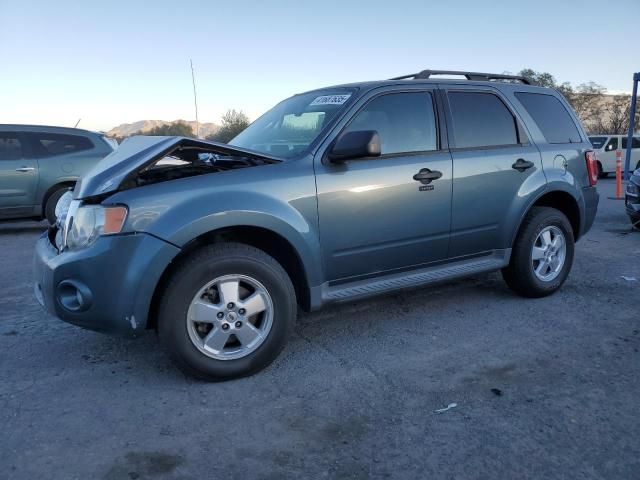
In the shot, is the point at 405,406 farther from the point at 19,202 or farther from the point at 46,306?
the point at 19,202

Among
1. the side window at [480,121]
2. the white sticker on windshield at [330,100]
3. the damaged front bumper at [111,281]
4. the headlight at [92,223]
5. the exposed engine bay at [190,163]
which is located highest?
the white sticker on windshield at [330,100]

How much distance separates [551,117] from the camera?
4.86 metres

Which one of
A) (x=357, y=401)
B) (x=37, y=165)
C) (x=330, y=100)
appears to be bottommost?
(x=357, y=401)

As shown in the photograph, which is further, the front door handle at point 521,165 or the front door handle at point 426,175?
the front door handle at point 521,165

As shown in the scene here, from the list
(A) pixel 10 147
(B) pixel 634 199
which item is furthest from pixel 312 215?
(A) pixel 10 147

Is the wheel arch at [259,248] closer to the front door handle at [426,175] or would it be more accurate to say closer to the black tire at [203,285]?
the black tire at [203,285]

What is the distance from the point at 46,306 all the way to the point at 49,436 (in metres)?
0.81

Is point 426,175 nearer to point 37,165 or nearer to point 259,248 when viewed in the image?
point 259,248

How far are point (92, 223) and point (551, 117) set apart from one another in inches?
154

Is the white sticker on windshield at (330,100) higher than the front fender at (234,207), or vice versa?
→ the white sticker on windshield at (330,100)

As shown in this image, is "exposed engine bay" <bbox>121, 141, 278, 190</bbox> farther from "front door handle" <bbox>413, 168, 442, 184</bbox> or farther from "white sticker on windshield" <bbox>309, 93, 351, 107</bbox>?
"front door handle" <bbox>413, 168, 442, 184</bbox>

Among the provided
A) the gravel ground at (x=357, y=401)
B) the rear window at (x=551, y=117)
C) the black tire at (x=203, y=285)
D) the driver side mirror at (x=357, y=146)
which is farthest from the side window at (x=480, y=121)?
the black tire at (x=203, y=285)

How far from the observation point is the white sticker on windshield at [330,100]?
3879 mm

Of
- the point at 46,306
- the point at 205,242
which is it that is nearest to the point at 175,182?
the point at 205,242
